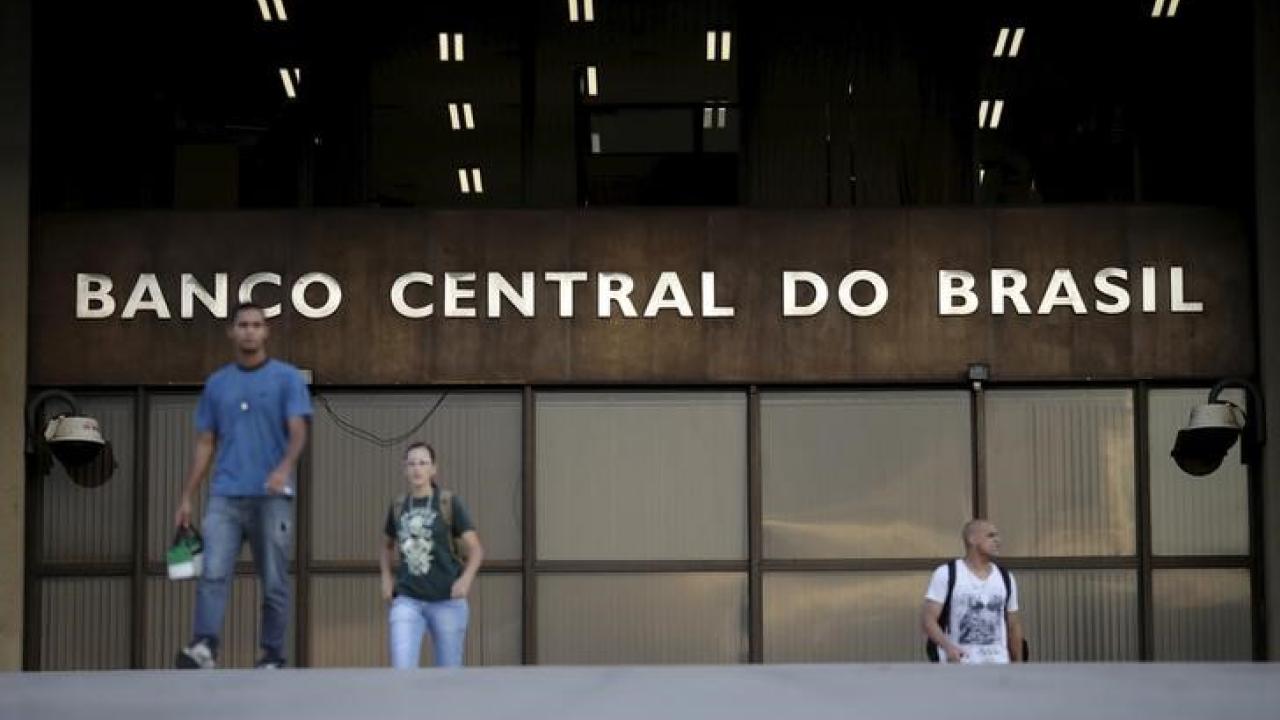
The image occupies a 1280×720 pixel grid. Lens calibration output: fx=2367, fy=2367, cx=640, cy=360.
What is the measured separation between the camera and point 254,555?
1125 cm

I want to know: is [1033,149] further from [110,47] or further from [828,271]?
[110,47]

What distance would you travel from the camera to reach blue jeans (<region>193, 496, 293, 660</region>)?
36.6 feet

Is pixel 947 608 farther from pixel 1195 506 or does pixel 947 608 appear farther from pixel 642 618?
pixel 1195 506

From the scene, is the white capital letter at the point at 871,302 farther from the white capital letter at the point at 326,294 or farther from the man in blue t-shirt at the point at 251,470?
the man in blue t-shirt at the point at 251,470

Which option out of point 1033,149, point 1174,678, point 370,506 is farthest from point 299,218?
point 1174,678

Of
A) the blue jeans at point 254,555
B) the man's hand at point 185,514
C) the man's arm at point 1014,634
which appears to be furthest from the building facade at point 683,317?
the man's hand at point 185,514

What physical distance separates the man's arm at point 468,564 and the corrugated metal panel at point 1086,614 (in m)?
7.84

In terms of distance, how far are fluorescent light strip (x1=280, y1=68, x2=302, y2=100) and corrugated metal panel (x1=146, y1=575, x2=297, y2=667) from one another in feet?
13.8

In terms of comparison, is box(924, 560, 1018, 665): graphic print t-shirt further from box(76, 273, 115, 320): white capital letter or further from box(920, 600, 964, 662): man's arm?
box(76, 273, 115, 320): white capital letter

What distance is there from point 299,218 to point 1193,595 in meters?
8.21

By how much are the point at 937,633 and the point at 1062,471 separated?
6625 millimetres

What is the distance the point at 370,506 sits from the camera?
20.0 m

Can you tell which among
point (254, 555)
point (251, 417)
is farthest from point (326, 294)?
point (251, 417)

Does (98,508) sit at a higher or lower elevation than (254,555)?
higher
